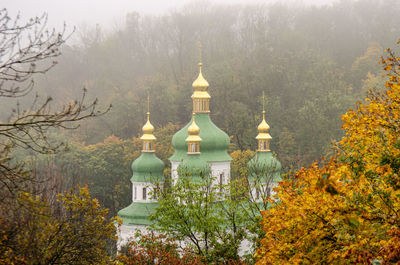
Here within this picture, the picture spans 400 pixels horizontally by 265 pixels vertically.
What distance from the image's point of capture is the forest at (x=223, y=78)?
150ft

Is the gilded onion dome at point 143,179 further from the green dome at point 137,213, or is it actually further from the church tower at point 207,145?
the church tower at point 207,145

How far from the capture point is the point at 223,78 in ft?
172

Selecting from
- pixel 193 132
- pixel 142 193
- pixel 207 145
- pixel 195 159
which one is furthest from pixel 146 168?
pixel 195 159

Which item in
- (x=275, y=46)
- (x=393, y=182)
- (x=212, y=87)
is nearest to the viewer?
(x=393, y=182)

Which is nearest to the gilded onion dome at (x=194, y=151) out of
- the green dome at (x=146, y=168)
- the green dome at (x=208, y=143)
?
the green dome at (x=208, y=143)

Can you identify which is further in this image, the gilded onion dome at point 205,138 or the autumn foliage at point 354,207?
the gilded onion dome at point 205,138

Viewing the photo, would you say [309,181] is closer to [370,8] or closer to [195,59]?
[195,59]

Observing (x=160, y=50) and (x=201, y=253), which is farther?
(x=160, y=50)

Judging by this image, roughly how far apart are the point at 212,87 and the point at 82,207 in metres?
37.0

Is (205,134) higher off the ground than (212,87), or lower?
lower

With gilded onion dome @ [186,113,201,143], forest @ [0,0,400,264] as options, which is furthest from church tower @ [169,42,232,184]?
forest @ [0,0,400,264]

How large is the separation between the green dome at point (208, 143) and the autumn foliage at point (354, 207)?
15631mm

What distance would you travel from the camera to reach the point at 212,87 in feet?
170

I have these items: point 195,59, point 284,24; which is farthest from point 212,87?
point 284,24
